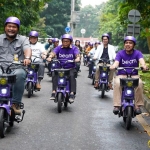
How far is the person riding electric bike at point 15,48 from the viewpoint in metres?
6.94

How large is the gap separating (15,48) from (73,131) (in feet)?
5.79

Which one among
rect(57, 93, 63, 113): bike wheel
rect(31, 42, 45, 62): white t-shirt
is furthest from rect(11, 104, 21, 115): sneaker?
rect(31, 42, 45, 62): white t-shirt

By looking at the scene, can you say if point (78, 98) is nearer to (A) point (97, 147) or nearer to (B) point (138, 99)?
(B) point (138, 99)

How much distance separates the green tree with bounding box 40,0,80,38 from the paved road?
4596cm

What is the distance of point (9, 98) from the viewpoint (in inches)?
264

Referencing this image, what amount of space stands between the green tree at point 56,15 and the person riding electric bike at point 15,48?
48560mm

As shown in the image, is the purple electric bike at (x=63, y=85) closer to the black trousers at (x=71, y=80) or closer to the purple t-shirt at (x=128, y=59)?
the black trousers at (x=71, y=80)

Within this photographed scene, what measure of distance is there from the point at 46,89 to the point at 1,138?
295 inches

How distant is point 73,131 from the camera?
287 inches

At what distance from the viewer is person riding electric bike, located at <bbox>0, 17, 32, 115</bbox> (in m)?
6.94

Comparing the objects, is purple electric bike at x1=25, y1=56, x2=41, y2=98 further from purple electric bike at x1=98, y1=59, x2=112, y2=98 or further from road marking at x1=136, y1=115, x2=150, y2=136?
road marking at x1=136, y1=115, x2=150, y2=136

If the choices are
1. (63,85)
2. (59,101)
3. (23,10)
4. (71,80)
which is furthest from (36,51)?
(23,10)

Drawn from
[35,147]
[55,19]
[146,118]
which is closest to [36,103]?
[146,118]

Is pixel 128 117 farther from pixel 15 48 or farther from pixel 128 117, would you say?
pixel 15 48
